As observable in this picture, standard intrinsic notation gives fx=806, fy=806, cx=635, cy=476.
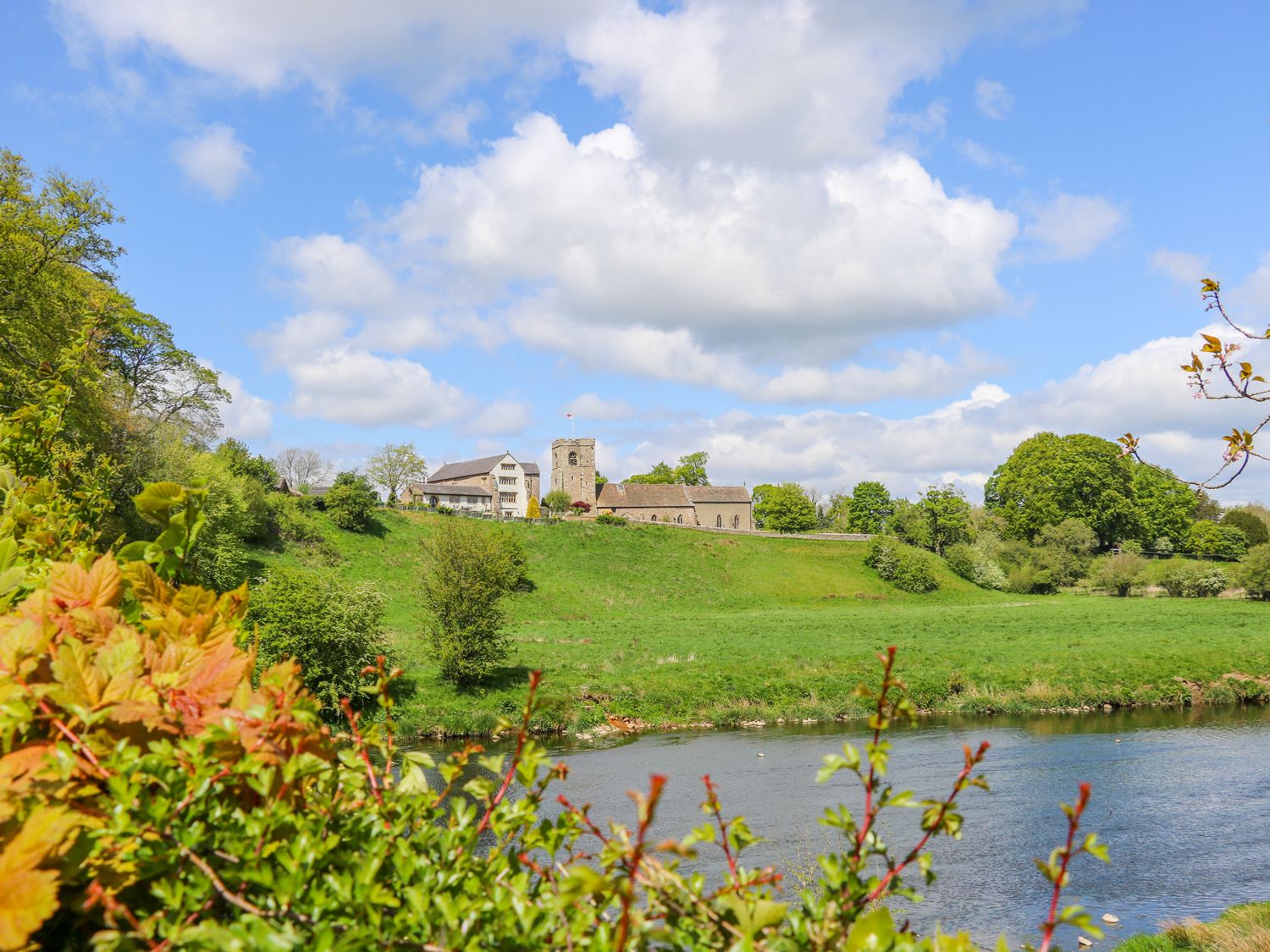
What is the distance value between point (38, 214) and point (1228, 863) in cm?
3930

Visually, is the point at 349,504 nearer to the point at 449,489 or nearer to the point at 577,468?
the point at 577,468

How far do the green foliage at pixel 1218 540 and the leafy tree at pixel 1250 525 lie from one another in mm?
1461

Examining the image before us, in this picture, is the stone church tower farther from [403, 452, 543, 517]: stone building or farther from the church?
[403, 452, 543, 517]: stone building

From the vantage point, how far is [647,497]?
323 ft

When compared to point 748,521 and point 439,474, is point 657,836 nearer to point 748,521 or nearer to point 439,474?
point 748,521

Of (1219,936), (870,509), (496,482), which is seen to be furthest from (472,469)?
(1219,936)

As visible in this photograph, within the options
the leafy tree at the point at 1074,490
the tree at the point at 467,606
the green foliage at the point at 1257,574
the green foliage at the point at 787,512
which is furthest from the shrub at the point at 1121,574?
the tree at the point at 467,606

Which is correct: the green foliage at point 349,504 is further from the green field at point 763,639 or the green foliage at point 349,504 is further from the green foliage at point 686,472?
the green foliage at point 686,472

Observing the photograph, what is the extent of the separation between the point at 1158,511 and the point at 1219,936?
298 ft

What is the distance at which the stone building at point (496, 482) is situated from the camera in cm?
10956

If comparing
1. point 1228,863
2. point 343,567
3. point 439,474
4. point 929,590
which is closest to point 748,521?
point 929,590

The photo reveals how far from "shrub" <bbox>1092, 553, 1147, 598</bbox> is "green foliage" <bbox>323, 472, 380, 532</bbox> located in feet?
206

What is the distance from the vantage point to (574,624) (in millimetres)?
49250

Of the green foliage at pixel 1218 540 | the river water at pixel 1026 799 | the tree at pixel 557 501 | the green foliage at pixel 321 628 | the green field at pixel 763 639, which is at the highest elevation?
the tree at pixel 557 501
